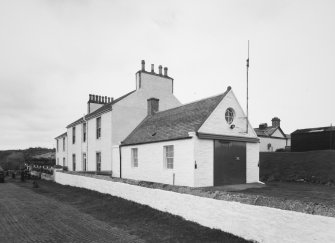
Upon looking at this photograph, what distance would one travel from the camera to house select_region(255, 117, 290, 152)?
4116cm

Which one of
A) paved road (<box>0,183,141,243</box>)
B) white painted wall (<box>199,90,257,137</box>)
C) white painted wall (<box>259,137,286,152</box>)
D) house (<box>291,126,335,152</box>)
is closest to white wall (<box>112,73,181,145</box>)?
white painted wall (<box>199,90,257,137</box>)

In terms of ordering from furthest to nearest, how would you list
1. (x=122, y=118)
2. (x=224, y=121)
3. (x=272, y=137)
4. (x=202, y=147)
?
(x=272, y=137) → (x=122, y=118) → (x=224, y=121) → (x=202, y=147)

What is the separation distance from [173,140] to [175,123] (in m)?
2.13

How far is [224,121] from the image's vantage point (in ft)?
54.6

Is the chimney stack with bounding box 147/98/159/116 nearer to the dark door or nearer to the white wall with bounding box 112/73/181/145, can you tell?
the white wall with bounding box 112/73/181/145

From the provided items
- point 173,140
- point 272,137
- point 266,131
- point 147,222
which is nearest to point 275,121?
point 266,131

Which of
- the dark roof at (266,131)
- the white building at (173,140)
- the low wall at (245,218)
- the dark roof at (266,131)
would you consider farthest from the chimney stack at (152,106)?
the dark roof at (266,131)

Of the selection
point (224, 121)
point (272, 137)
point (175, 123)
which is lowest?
point (272, 137)

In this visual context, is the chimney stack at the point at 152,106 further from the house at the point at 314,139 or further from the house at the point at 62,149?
the house at the point at 62,149

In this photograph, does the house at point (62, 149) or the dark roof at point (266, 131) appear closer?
the house at point (62, 149)

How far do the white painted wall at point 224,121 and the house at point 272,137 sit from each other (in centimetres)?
2372

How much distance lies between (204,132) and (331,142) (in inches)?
735

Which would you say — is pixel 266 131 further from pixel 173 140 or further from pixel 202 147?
pixel 202 147

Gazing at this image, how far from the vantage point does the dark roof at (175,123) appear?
16069mm
